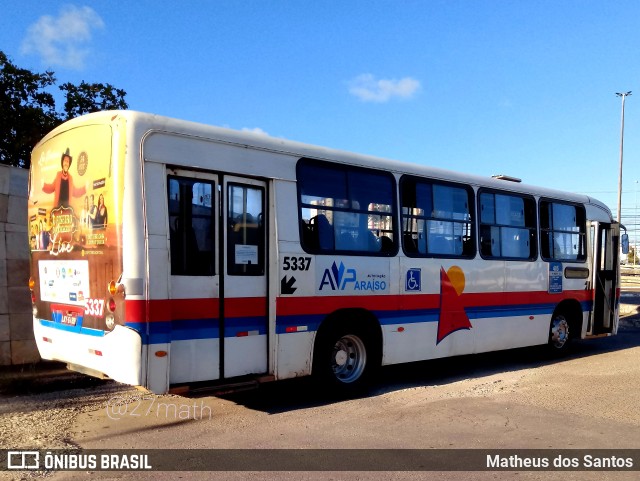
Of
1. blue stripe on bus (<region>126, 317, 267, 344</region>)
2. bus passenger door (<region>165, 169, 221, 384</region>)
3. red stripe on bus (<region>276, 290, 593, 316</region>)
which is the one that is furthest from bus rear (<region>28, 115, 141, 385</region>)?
red stripe on bus (<region>276, 290, 593, 316</region>)

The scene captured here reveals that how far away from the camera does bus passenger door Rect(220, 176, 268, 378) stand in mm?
6527

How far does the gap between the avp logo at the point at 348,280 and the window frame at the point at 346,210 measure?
0.23 metres

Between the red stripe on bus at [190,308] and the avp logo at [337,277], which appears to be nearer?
the red stripe on bus at [190,308]

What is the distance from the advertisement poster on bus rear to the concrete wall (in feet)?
5.46

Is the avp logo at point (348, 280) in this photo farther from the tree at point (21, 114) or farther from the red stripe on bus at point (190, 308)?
the tree at point (21, 114)

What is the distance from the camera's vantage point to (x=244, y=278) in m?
6.71

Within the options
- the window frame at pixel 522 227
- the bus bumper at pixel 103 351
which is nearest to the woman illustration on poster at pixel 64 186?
the bus bumper at pixel 103 351

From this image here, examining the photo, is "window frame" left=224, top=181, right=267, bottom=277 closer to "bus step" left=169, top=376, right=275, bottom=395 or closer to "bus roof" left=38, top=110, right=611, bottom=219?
"bus roof" left=38, top=110, right=611, bottom=219

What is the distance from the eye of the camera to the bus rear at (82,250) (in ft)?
19.3

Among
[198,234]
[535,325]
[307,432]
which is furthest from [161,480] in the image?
[535,325]

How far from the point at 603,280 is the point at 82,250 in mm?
10500

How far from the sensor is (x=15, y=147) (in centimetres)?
1658

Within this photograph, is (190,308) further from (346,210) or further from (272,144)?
(346,210)

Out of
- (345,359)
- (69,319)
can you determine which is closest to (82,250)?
(69,319)
